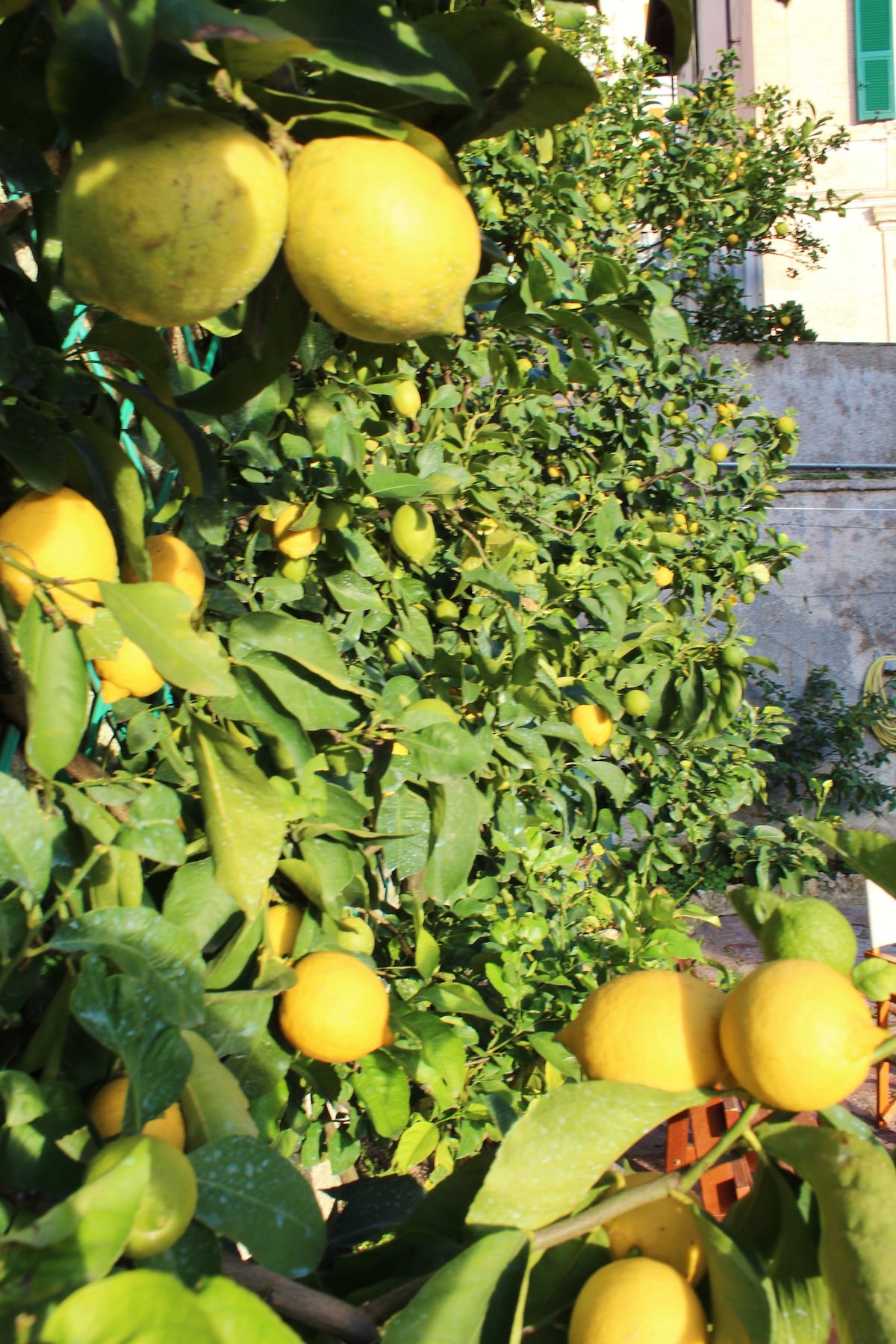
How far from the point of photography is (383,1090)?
1039mm

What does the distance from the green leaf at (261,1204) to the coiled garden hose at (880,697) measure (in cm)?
507

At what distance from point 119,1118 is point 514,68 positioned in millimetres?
622

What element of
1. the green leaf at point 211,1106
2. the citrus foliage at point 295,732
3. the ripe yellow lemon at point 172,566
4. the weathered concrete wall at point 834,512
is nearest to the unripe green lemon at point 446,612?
the citrus foliage at point 295,732

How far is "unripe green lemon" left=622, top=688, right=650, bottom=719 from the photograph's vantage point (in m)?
1.89

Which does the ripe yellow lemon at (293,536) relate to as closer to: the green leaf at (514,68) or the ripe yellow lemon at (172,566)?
the ripe yellow lemon at (172,566)

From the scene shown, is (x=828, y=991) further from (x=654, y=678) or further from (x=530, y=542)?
(x=654, y=678)

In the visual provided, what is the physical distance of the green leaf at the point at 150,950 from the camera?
55cm

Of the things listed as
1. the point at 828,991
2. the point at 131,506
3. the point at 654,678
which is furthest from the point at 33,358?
the point at 654,678

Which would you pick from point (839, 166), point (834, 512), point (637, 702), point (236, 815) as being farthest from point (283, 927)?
point (839, 166)

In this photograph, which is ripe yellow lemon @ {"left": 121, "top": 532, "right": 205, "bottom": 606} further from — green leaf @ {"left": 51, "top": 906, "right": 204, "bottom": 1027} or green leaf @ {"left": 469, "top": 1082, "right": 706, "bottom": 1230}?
green leaf @ {"left": 469, "top": 1082, "right": 706, "bottom": 1230}

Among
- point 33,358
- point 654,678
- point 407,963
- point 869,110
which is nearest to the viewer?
point 33,358

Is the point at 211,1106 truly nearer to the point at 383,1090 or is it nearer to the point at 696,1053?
the point at 696,1053

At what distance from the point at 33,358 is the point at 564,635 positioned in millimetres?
1117

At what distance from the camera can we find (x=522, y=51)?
49 cm
